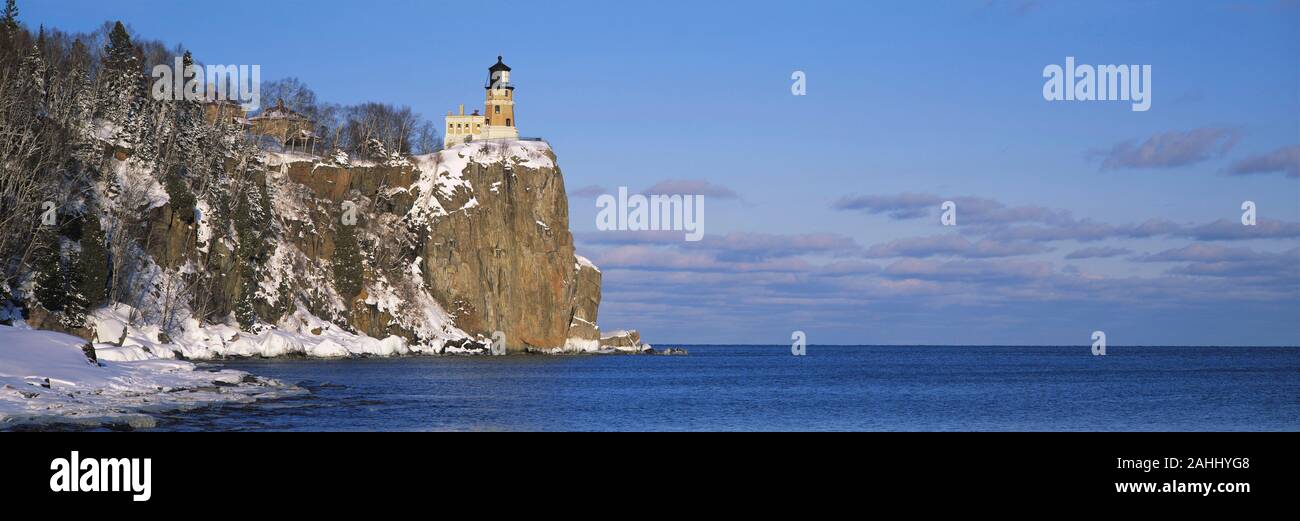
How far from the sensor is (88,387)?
39406 mm

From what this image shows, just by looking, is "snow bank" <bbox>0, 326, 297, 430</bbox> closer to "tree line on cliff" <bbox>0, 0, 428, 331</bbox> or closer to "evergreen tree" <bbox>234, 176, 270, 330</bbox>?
"tree line on cliff" <bbox>0, 0, 428, 331</bbox>

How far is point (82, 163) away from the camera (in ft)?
272

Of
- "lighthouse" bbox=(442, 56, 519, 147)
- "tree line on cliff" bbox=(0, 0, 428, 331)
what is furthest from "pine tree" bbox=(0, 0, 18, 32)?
"lighthouse" bbox=(442, 56, 519, 147)

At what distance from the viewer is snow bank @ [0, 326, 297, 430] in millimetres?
32500

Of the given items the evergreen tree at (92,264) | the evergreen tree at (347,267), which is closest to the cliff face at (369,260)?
the evergreen tree at (347,267)

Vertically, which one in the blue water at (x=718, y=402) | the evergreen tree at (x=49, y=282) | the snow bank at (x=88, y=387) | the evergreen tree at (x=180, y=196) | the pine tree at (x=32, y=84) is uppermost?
the pine tree at (x=32, y=84)

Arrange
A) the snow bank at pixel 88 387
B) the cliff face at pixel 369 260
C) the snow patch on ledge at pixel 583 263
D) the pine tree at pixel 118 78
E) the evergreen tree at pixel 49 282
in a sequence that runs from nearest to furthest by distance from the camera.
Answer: the snow bank at pixel 88 387 → the evergreen tree at pixel 49 282 → the cliff face at pixel 369 260 → the pine tree at pixel 118 78 → the snow patch on ledge at pixel 583 263

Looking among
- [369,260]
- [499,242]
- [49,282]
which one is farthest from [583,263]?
[49,282]

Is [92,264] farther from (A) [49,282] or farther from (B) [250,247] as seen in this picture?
(B) [250,247]

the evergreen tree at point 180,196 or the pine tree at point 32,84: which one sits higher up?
the pine tree at point 32,84

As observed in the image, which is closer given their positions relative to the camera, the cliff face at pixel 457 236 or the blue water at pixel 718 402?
the blue water at pixel 718 402

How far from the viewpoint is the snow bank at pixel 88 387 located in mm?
32500

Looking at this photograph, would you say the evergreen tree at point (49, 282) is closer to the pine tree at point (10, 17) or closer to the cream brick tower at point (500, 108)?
the pine tree at point (10, 17)
